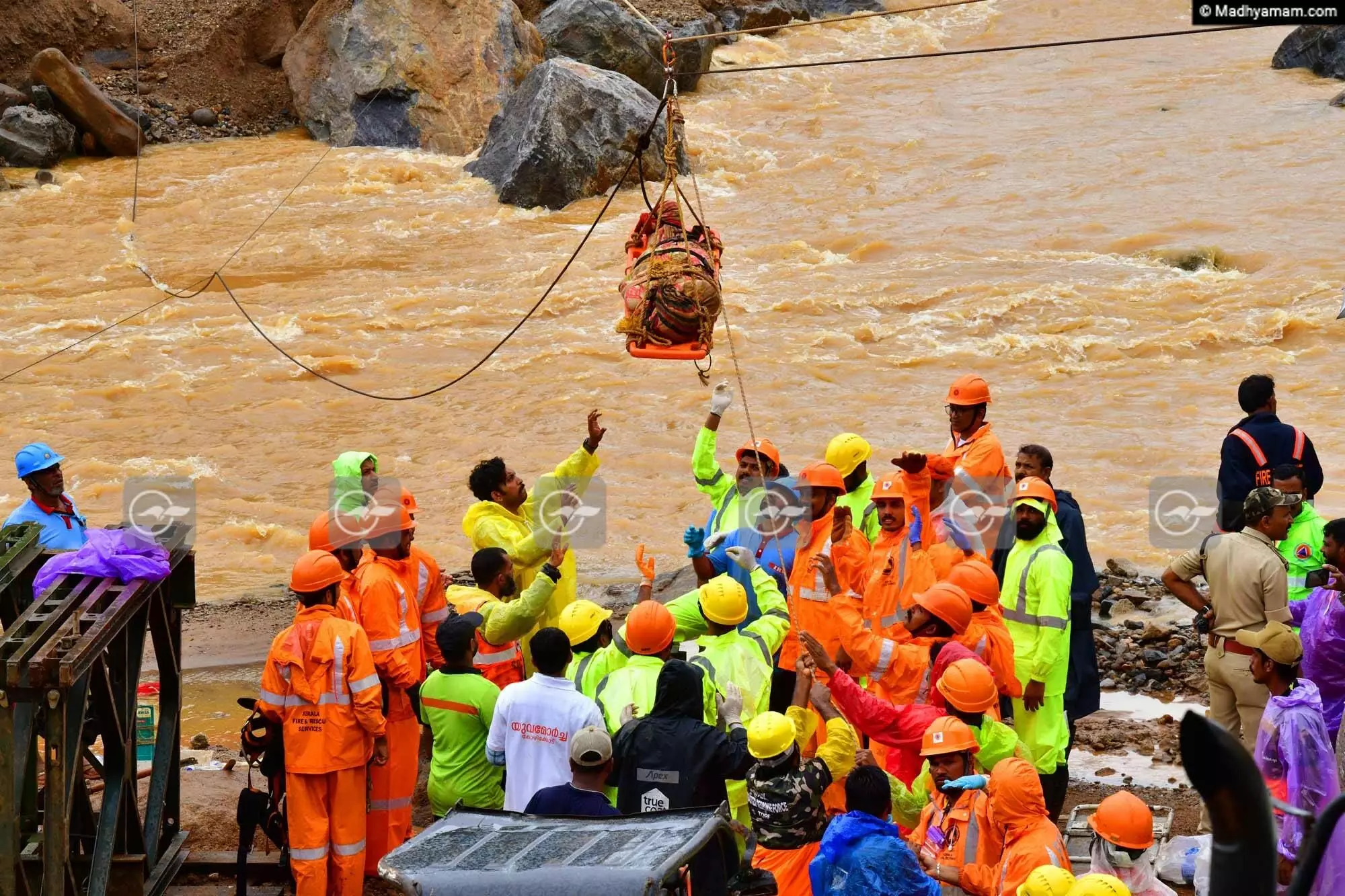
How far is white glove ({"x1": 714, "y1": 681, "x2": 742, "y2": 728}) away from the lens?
236 inches

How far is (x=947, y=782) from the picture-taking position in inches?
204

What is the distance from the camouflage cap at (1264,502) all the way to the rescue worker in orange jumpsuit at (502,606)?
3.01 meters

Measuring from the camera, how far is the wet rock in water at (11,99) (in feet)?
82.9

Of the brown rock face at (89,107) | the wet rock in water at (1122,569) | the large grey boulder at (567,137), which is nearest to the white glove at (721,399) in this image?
the wet rock in water at (1122,569)

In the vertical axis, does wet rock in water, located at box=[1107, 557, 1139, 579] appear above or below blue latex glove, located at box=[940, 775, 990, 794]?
A: below

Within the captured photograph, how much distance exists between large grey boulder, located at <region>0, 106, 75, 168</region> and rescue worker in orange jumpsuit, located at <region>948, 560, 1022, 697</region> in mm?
21778

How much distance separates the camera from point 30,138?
24359 mm

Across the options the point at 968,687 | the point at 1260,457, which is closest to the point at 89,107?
the point at 1260,457

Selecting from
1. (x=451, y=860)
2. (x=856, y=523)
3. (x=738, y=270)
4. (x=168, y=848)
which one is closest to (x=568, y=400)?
(x=738, y=270)

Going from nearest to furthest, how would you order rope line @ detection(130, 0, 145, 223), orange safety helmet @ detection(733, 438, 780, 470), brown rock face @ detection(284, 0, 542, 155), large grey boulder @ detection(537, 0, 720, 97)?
orange safety helmet @ detection(733, 438, 780, 470)
rope line @ detection(130, 0, 145, 223)
brown rock face @ detection(284, 0, 542, 155)
large grey boulder @ detection(537, 0, 720, 97)

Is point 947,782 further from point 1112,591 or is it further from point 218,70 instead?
point 218,70

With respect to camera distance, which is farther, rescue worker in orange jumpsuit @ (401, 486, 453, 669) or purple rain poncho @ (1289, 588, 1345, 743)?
rescue worker in orange jumpsuit @ (401, 486, 453, 669)

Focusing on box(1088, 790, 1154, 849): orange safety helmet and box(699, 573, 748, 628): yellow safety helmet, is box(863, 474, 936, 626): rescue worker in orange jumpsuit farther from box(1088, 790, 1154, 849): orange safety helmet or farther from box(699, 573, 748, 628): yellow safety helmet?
box(1088, 790, 1154, 849): orange safety helmet

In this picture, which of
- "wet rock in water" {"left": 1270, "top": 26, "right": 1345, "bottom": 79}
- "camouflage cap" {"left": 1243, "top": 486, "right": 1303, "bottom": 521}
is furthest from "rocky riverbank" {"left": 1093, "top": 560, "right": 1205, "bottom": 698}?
"wet rock in water" {"left": 1270, "top": 26, "right": 1345, "bottom": 79}
